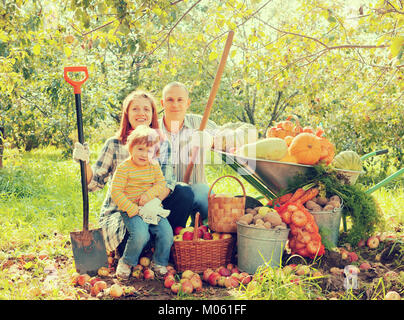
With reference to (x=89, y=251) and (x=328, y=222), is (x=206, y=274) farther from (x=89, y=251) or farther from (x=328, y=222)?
(x=328, y=222)

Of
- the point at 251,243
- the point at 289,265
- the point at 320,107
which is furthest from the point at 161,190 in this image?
the point at 320,107

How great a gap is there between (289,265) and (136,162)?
4.14ft

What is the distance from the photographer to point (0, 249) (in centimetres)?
362

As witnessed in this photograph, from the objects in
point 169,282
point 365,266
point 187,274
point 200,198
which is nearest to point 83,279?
point 169,282

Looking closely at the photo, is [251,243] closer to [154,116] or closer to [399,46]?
[154,116]

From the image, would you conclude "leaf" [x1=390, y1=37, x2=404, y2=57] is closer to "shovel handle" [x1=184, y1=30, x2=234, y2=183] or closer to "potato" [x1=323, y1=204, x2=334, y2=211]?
"potato" [x1=323, y1=204, x2=334, y2=211]

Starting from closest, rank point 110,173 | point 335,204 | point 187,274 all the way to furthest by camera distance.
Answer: point 187,274 → point 335,204 → point 110,173

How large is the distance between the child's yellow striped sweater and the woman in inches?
5.9


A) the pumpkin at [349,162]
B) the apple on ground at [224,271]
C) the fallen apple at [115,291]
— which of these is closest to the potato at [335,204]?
the pumpkin at [349,162]

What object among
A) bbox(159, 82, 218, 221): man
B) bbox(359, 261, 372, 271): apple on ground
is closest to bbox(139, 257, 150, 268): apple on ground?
bbox(159, 82, 218, 221): man

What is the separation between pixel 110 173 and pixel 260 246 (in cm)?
128

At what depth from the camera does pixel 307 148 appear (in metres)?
3.18

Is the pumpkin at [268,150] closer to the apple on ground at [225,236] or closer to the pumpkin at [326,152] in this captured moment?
the pumpkin at [326,152]

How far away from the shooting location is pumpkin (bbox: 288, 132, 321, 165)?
3.17 meters
